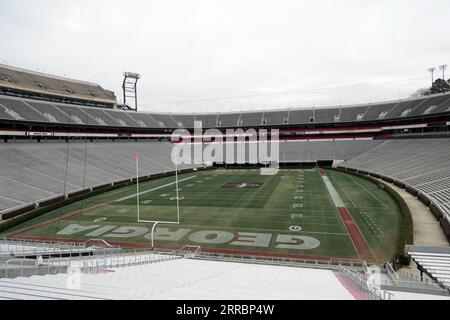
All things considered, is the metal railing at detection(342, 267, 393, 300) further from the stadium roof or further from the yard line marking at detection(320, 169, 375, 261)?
the stadium roof

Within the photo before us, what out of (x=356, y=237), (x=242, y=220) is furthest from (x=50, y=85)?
(x=356, y=237)

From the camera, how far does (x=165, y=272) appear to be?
9.33m

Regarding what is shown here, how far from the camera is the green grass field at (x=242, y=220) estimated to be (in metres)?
16.6

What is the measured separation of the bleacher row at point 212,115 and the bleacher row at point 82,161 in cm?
418

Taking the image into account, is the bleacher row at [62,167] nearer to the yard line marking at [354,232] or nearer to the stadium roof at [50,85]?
the stadium roof at [50,85]

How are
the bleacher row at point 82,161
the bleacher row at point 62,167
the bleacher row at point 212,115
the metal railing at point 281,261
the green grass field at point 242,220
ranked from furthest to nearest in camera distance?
1. the bleacher row at point 212,115
2. the bleacher row at point 82,161
3. the bleacher row at point 62,167
4. the green grass field at point 242,220
5. the metal railing at point 281,261

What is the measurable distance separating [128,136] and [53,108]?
13258mm

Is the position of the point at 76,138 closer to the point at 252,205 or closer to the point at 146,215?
the point at 146,215

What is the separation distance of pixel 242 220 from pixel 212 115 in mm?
49371

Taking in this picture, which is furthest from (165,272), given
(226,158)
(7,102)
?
(226,158)

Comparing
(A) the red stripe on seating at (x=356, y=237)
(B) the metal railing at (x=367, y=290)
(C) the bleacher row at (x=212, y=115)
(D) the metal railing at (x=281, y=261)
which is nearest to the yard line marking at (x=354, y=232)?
(A) the red stripe on seating at (x=356, y=237)

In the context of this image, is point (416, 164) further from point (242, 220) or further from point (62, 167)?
point (62, 167)

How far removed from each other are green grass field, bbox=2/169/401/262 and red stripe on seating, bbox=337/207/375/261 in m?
0.28

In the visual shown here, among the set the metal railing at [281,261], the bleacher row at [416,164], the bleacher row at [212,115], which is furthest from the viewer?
the bleacher row at [212,115]
